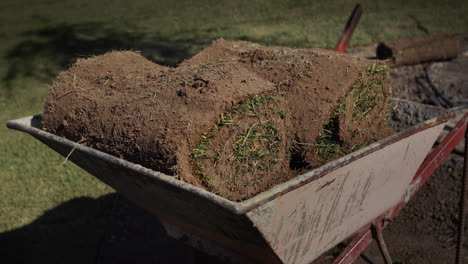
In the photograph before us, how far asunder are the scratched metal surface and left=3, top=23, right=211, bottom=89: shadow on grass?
495 cm

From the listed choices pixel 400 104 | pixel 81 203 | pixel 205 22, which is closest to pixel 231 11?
pixel 205 22

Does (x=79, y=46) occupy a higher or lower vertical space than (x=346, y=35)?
lower

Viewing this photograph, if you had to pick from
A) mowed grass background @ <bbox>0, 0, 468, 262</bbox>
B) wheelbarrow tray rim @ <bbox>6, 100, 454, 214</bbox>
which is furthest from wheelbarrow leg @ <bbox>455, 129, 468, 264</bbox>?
mowed grass background @ <bbox>0, 0, 468, 262</bbox>

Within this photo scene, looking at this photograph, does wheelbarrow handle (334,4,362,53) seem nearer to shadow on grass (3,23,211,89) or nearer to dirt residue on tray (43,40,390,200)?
dirt residue on tray (43,40,390,200)

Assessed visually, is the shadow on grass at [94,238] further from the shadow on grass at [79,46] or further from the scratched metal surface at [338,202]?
the shadow on grass at [79,46]

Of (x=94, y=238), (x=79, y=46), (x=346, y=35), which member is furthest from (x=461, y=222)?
(x=79, y=46)

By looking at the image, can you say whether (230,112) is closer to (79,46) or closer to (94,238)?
(94,238)

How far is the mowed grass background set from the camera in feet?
14.2

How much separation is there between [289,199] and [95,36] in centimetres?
754

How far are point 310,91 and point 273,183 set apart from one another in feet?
1.61

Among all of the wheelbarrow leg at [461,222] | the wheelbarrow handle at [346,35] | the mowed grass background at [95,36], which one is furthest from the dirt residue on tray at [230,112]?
the mowed grass background at [95,36]

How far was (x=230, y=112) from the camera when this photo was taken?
6.42 feet

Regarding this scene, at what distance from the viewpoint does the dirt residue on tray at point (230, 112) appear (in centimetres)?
190

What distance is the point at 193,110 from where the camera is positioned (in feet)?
6.25
